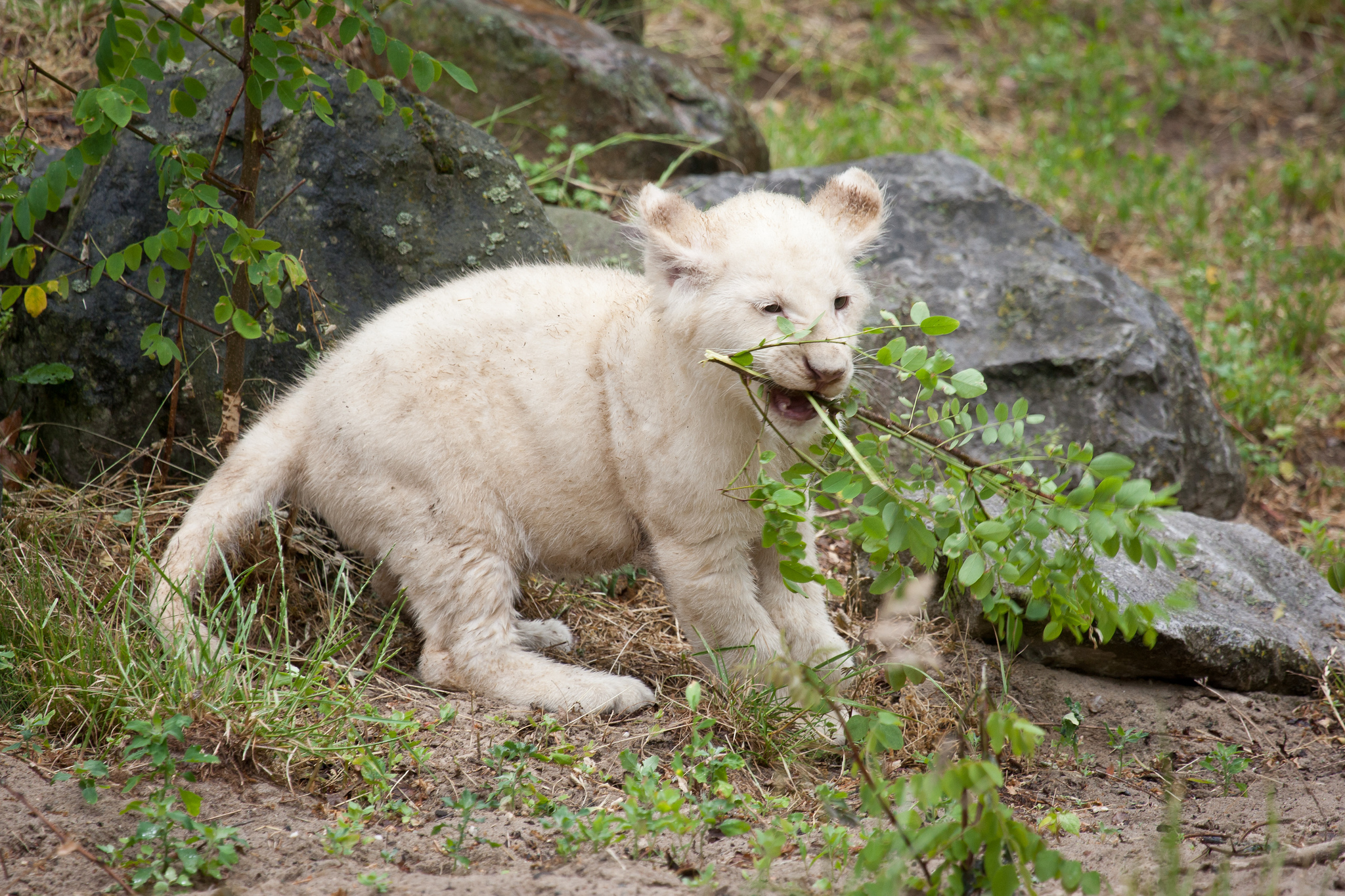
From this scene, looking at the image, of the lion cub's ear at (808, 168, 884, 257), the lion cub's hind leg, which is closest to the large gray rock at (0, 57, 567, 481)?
the lion cub's hind leg

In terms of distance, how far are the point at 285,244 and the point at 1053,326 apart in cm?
351

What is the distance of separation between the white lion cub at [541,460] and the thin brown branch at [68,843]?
0.82 meters

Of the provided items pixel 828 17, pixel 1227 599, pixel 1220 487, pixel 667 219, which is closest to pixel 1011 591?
pixel 1227 599

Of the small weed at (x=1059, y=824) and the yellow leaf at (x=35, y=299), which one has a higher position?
the yellow leaf at (x=35, y=299)

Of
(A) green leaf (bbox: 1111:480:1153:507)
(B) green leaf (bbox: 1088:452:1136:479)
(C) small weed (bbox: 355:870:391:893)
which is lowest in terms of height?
(C) small weed (bbox: 355:870:391:893)

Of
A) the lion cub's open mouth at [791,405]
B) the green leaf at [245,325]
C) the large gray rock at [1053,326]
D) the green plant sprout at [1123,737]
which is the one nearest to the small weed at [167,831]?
the green leaf at [245,325]

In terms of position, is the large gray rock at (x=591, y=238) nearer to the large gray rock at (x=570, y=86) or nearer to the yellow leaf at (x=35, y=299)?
the large gray rock at (x=570, y=86)

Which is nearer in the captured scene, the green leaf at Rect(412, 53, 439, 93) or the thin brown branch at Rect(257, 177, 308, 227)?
the green leaf at Rect(412, 53, 439, 93)

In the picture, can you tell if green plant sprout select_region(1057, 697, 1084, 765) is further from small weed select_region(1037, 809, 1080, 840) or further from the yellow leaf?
the yellow leaf

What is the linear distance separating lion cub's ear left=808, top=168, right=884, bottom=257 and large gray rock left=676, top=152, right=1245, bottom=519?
1.39 m

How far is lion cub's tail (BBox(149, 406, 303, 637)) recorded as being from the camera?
3314 mm

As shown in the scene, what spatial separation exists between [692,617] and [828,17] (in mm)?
8196

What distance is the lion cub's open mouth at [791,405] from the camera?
308cm

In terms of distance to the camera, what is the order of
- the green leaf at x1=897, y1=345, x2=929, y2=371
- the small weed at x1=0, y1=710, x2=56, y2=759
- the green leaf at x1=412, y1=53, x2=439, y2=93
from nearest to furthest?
the green leaf at x1=897, y1=345, x2=929, y2=371
the small weed at x1=0, y1=710, x2=56, y2=759
the green leaf at x1=412, y1=53, x2=439, y2=93
